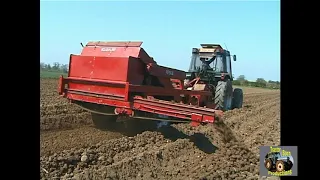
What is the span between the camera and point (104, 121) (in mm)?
6703

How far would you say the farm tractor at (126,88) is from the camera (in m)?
5.40

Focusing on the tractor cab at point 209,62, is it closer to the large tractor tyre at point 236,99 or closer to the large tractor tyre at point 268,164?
the large tractor tyre at point 236,99

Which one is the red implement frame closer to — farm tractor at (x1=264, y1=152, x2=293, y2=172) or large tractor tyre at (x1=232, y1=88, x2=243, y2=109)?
farm tractor at (x1=264, y1=152, x2=293, y2=172)

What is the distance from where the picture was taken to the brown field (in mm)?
4344

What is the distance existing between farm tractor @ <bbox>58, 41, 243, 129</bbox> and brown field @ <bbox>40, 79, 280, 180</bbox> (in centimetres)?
41

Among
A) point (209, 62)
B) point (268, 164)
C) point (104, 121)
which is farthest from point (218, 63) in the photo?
point (268, 164)

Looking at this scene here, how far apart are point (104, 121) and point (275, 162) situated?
460 centimetres

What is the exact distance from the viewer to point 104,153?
493 centimetres

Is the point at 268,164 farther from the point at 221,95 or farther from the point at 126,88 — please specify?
the point at 221,95
